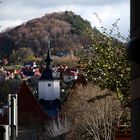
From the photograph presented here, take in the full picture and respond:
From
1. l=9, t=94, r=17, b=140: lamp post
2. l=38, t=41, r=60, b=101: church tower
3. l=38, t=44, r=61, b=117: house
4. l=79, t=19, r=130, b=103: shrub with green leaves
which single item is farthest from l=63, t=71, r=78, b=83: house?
l=9, t=94, r=17, b=140: lamp post

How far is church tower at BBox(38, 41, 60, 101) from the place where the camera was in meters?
119

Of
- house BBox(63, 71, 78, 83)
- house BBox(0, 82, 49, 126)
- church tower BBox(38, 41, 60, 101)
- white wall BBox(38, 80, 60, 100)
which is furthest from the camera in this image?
white wall BBox(38, 80, 60, 100)

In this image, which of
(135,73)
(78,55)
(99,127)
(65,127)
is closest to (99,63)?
(78,55)

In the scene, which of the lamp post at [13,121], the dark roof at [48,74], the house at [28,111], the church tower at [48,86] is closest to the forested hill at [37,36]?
the dark roof at [48,74]

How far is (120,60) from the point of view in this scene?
15531 mm

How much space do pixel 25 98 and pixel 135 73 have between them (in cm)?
8549

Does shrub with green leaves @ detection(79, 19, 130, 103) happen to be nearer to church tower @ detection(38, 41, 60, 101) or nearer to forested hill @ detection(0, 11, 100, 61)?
forested hill @ detection(0, 11, 100, 61)

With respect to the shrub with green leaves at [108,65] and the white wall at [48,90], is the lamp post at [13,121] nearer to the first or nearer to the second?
the shrub with green leaves at [108,65]

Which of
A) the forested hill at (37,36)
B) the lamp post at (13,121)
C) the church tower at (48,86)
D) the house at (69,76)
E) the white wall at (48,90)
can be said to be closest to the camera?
the lamp post at (13,121)

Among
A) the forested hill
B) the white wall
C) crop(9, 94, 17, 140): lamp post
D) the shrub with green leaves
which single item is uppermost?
the forested hill

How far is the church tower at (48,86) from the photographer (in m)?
119

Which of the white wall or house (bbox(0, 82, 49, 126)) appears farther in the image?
the white wall

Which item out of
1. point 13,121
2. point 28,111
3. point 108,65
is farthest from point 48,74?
point 13,121

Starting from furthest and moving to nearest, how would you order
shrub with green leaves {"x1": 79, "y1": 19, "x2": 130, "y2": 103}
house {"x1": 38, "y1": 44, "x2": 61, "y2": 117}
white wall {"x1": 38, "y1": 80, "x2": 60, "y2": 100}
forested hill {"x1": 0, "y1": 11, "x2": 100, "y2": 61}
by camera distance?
forested hill {"x1": 0, "y1": 11, "x2": 100, "y2": 61}, white wall {"x1": 38, "y1": 80, "x2": 60, "y2": 100}, house {"x1": 38, "y1": 44, "x2": 61, "y2": 117}, shrub with green leaves {"x1": 79, "y1": 19, "x2": 130, "y2": 103}
